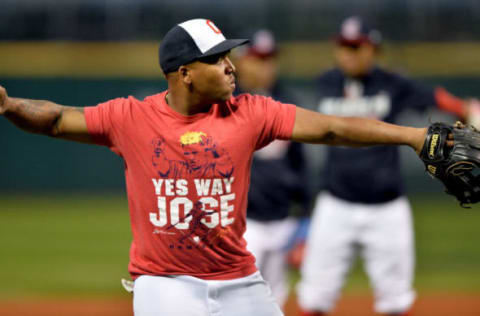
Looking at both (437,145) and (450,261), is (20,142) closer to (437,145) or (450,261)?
(450,261)

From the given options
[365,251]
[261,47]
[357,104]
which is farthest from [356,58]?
[365,251]

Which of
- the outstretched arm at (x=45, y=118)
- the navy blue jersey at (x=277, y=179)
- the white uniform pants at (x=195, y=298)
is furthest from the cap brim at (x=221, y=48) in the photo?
the navy blue jersey at (x=277, y=179)

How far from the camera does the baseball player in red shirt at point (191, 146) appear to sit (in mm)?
3320

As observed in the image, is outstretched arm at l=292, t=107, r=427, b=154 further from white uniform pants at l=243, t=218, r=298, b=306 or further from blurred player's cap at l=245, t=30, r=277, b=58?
blurred player's cap at l=245, t=30, r=277, b=58

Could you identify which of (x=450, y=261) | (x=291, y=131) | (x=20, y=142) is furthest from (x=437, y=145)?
(x=20, y=142)

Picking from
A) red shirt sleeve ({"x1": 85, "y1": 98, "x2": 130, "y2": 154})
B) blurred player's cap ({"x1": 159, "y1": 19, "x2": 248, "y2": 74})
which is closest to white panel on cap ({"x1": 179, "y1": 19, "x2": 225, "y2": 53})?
blurred player's cap ({"x1": 159, "y1": 19, "x2": 248, "y2": 74})

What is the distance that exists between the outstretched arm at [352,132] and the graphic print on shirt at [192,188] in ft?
1.31

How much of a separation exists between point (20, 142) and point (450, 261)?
809 cm

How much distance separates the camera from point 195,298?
3371 millimetres

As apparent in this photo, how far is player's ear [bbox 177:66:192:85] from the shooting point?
11.0 feet

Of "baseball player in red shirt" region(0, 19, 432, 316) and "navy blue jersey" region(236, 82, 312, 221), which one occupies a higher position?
"baseball player in red shirt" region(0, 19, 432, 316)

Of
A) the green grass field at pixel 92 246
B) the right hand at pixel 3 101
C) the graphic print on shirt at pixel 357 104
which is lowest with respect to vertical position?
the green grass field at pixel 92 246

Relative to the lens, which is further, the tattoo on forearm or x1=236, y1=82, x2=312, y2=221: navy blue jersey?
x1=236, y1=82, x2=312, y2=221: navy blue jersey

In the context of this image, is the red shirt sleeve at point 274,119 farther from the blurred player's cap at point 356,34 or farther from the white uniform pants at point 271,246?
the blurred player's cap at point 356,34
